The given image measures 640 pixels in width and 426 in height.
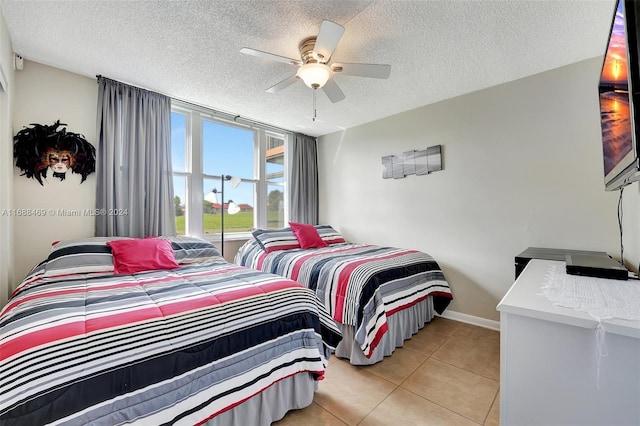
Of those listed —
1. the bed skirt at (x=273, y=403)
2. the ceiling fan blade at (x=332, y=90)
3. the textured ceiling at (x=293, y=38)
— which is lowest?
the bed skirt at (x=273, y=403)

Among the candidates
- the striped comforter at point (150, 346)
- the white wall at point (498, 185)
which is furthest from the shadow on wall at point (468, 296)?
the striped comforter at point (150, 346)

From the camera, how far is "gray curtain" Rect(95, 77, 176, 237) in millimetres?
2666

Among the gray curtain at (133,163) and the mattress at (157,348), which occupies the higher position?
the gray curtain at (133,163)

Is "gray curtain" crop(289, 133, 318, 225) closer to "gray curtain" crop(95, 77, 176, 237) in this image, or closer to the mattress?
"gray curtain" crop(95, 77, 176, 237)

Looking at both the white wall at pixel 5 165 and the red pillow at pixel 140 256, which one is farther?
the red pillow at pixel 140 256

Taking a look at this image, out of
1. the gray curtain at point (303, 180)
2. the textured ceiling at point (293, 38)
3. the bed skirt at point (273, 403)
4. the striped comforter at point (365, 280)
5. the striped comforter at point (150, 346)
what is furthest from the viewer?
the gray curtain at point (303, 180)

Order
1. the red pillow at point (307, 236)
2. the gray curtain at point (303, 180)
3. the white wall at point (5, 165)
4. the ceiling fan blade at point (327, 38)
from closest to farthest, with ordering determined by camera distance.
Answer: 1. the ceiling fan blade at point (327, 38)
2. the white wall at point (5, 165)
3. the red pillow at point (307, 236)
4. the gray curtain at point (303, 180)

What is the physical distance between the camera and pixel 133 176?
9.23 ft

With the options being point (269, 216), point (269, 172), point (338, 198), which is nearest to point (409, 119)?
point (338, 198)

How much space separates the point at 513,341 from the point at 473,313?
2387mm

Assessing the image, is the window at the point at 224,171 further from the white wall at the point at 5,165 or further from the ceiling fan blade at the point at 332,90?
the ceiling fan blade at the point at 332,90

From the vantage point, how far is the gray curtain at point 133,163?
8.75 feet

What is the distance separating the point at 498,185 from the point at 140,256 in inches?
135

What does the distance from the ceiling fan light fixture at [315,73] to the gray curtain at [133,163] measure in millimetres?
1823
